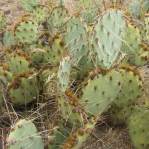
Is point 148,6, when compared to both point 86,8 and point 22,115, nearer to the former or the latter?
point 86,8

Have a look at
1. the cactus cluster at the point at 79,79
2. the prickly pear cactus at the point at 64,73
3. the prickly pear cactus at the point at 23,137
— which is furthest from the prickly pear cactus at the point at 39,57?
the prickly pear cactus at the point at 23,137

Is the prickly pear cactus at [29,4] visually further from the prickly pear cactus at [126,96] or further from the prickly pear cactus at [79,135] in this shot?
the prickly pear cactus at [79,135]

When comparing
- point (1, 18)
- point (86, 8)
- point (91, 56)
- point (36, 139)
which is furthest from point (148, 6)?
point (36, 139)

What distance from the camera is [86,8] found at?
336cm

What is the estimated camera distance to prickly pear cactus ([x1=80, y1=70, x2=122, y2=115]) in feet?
6.56

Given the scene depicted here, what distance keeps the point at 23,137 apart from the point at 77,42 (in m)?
0.78

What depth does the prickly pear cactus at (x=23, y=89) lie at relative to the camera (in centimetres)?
233

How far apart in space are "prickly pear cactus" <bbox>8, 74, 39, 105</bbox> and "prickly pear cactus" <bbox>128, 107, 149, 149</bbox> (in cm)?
62

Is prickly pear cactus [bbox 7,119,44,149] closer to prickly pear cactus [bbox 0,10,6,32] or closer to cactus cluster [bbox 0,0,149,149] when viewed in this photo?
cactus cluster [bbox 0,0,149,149]

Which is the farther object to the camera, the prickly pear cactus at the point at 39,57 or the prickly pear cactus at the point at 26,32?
the prickly pear cactus at the point at 26,32

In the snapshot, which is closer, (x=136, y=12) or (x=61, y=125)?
(x=61, y=125)

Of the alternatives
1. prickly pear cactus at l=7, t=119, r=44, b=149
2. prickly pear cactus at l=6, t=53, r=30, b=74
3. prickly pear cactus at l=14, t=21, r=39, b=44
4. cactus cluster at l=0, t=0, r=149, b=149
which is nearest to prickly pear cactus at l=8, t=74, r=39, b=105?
cactus cluster at l=0, t=0, r=149, b=149

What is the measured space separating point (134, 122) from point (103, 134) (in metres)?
0.26

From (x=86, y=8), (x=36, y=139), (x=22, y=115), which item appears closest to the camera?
(x=36, y=139)
